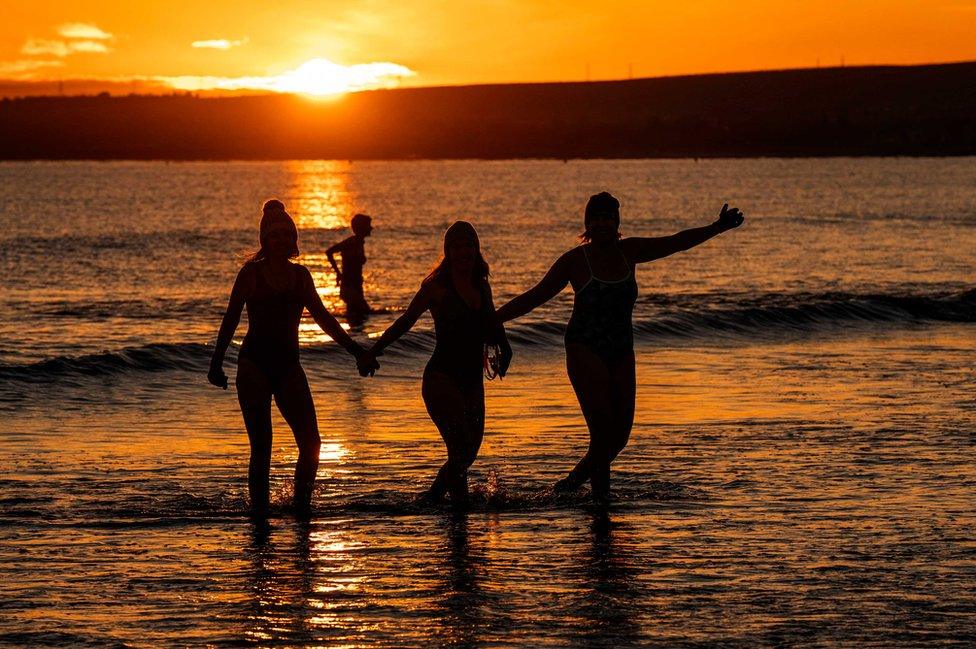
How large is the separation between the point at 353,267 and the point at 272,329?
13142mm

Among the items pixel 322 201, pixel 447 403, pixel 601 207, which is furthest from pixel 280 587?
pixel 322 201

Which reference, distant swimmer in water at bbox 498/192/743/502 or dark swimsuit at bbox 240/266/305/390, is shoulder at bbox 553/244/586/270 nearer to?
distant swimmer in water at bbox 498/192/743/502

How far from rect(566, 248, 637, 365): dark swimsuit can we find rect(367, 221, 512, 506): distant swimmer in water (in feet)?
1.59

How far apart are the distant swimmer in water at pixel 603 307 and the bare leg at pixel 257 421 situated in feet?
4.82

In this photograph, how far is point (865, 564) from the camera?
7.65m

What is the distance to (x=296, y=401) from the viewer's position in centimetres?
869

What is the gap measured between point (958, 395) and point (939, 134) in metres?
182

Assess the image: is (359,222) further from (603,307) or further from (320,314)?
(603,307)

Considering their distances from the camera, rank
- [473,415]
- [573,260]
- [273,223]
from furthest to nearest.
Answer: [573,260] → [473,415] → [273,223]

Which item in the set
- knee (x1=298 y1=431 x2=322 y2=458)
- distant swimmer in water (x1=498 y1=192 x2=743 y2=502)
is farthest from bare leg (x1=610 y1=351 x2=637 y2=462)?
knee (x1=298 y1=431 x2=322 y2=458)

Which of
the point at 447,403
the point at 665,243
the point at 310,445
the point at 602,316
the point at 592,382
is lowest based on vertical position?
Result: the point at 310,445

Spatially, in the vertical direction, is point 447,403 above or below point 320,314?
below

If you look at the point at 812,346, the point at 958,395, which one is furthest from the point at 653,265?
the point at 958,395

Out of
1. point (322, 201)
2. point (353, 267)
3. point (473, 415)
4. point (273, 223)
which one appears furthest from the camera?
point (322, 201)
